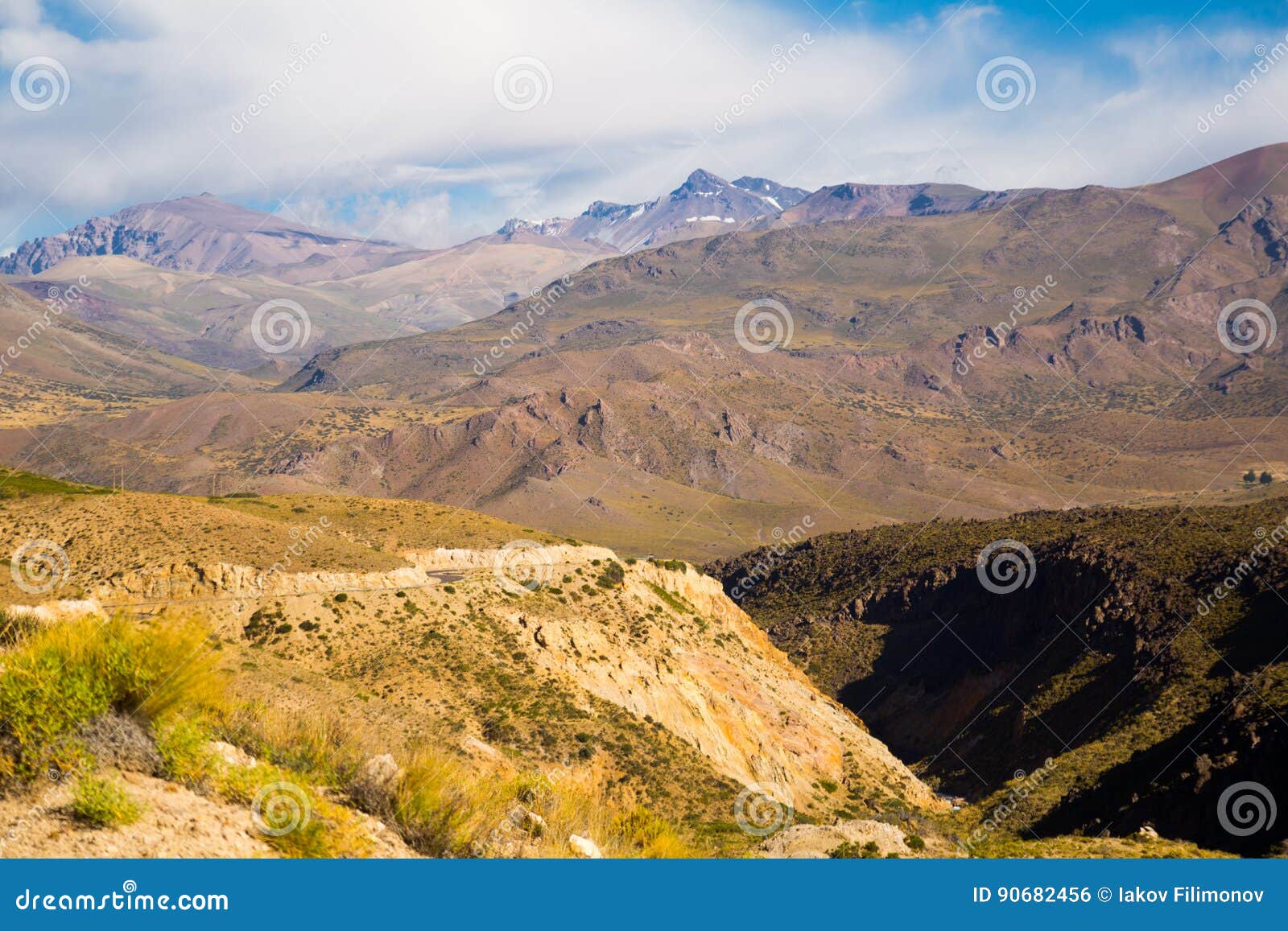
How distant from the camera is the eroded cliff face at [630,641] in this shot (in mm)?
39219

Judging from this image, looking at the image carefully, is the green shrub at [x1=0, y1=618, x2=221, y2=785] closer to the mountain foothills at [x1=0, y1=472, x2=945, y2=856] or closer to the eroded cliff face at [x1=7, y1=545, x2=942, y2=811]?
the mountain foothills at [x1=0, y1=472, x2=945, y2=856]

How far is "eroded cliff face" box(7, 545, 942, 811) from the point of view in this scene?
3922 cm

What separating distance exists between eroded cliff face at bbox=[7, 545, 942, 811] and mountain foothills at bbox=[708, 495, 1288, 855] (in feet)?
28.3

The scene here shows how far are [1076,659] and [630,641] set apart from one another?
33.3m

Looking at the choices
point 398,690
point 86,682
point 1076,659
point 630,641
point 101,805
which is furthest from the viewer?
point 1076,659

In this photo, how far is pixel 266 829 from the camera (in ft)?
41.9

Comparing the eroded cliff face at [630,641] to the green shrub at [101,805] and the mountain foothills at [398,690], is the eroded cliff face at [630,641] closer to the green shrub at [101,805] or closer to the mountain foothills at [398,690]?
the mountain foothills at [398,690]

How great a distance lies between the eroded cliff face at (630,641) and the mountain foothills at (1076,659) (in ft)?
28.3

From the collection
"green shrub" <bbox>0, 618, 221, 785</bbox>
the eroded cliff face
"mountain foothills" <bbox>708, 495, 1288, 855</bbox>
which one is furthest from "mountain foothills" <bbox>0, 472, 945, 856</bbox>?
"mountain foothills" <bbox>708, 495, 1288, 855</bbox>

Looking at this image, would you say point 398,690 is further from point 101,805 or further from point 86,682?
point 101,805

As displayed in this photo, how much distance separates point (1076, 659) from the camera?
207 ft

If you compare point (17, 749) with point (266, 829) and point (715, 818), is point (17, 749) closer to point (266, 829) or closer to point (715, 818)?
point (266, 829)

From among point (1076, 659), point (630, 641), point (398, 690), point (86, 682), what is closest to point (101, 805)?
point (86, 682)

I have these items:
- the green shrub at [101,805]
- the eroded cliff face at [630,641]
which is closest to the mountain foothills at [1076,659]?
the eroded cliff face at [630,641]
